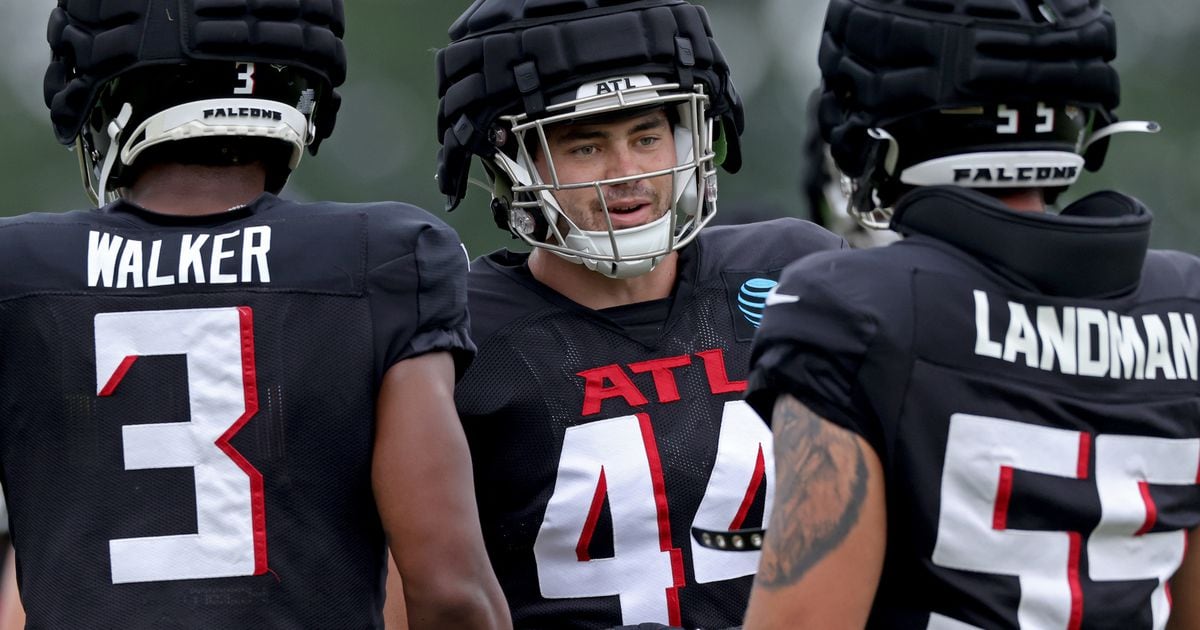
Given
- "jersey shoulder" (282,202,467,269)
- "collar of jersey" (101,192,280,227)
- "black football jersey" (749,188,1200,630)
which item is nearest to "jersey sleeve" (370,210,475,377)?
"jersey shoulder" (282,202,467,269)

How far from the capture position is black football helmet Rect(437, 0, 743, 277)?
12.9 feet

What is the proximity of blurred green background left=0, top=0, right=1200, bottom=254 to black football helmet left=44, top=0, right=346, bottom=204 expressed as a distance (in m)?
13.4

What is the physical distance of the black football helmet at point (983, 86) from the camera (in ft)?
9.12

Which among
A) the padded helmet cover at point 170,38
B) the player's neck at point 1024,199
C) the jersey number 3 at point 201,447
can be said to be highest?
the padded helmet cover at point 170,38

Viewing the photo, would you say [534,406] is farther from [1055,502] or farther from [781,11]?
[781,11]

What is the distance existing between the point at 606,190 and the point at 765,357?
1.30m

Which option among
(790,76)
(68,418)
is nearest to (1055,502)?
(68,418)

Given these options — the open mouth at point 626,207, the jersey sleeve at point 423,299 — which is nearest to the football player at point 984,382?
the jersey sleeve at point 423,299

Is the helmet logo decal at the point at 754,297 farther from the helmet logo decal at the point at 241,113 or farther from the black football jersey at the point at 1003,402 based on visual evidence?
the black football jersey at the point at 1003,402

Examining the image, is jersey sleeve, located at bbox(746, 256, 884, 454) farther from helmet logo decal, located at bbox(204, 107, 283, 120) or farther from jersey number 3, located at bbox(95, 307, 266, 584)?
helmet logo decal, located at bbox(204, 107, 283, 120)

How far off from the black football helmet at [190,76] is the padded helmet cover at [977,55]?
3.52 feet

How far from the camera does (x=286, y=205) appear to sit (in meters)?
3.36

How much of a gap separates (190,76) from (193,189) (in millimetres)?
195

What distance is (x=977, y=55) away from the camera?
2779 millimetres
